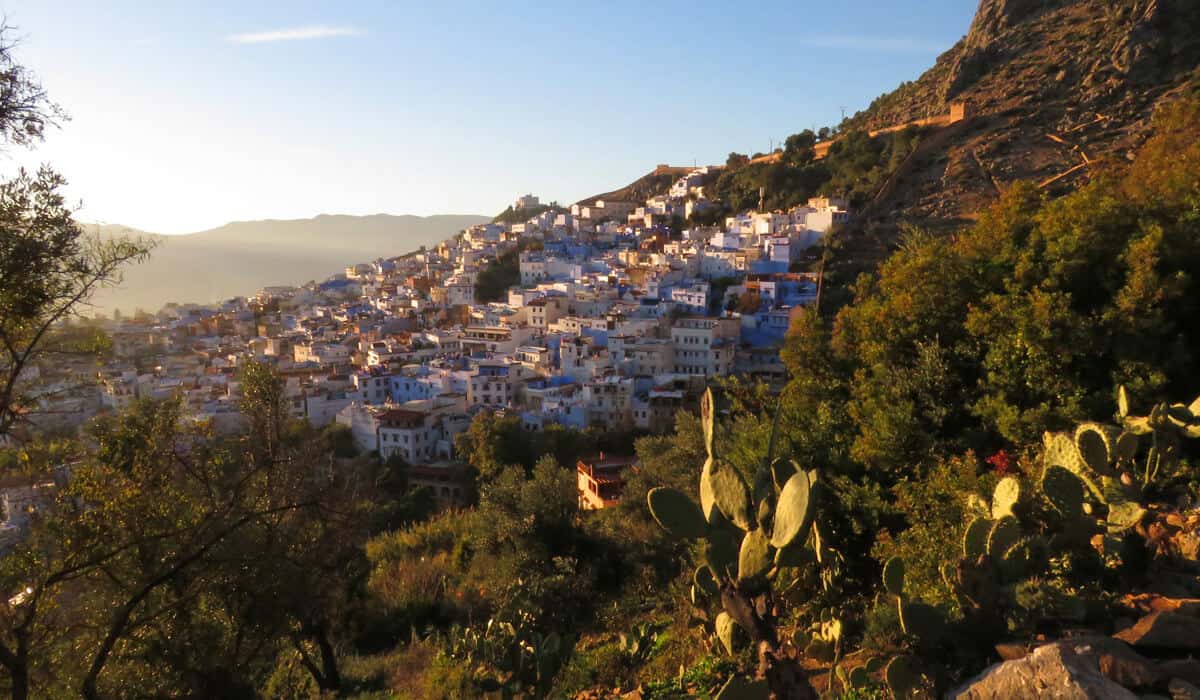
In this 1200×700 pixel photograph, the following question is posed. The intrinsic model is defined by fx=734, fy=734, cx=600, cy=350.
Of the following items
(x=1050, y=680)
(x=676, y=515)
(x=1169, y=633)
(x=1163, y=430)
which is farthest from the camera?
(x=1163, y=430)

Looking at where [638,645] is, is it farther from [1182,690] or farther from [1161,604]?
[1182,690]

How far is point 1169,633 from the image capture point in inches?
133

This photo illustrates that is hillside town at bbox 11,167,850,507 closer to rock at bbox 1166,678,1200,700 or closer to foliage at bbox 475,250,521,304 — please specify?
foliage at bbox 475,250,521,304

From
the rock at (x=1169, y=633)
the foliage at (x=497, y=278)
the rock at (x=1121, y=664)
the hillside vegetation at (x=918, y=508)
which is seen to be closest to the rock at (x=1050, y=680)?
the rock at (x=1121, y=664)

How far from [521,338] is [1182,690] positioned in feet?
115

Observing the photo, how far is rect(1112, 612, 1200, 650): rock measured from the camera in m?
3.37

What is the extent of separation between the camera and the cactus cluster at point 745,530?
3.30 m

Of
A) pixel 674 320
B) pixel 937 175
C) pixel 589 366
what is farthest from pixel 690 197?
pixel 589 366

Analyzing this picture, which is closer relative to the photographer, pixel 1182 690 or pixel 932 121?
pixel 1182 690

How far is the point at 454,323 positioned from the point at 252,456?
137ft

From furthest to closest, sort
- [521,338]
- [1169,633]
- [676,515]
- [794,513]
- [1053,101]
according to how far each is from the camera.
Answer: [1053,101] < [521,338] < [676,515] < [1169,633] < [794,513]

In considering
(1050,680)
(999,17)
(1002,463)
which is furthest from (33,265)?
(999,17)

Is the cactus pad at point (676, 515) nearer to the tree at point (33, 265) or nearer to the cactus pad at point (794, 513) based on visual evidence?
the cactus pad at point (794, 513)

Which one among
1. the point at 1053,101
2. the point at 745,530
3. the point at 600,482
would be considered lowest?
the point at 600,482
